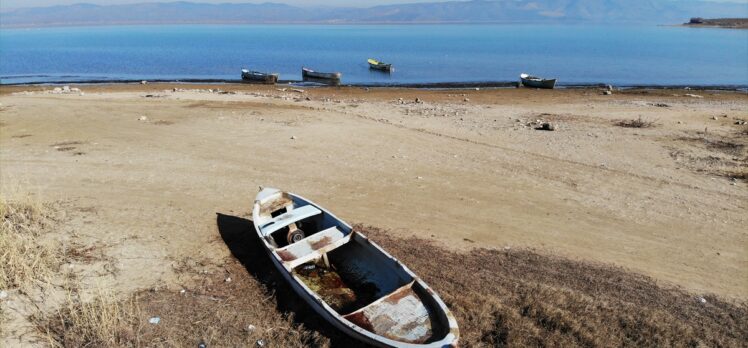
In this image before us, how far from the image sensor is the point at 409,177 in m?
15.5

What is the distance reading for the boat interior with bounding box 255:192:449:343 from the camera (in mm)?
7035

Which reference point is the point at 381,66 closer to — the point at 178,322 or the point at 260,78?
the point at 260,78

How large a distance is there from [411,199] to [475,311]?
595 centimetres

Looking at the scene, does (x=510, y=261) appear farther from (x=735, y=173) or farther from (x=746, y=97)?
(x=746, y=97)

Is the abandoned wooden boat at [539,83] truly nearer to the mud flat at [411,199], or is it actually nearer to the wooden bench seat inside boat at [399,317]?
the mud flat at [411,199]

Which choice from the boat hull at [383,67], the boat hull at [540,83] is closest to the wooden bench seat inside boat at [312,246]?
the boat hull at [540,83]

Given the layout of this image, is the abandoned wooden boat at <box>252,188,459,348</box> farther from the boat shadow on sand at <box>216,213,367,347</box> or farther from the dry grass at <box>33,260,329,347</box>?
the dry grass at <box>33,260,329,347</box>

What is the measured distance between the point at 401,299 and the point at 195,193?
27.0ft

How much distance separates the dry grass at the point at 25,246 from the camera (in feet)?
26.9

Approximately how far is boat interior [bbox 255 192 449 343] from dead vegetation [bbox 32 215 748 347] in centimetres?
53

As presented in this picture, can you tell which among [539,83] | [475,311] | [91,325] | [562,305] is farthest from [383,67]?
[91,325]

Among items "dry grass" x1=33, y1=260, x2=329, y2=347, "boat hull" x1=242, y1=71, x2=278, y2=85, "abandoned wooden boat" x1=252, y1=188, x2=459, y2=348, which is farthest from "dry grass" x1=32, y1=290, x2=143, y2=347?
"boat hull" x1=242, y1=71, x2=278, y2=85

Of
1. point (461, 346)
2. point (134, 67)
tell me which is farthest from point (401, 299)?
point (134, 67)

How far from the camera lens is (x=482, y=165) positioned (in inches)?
664
